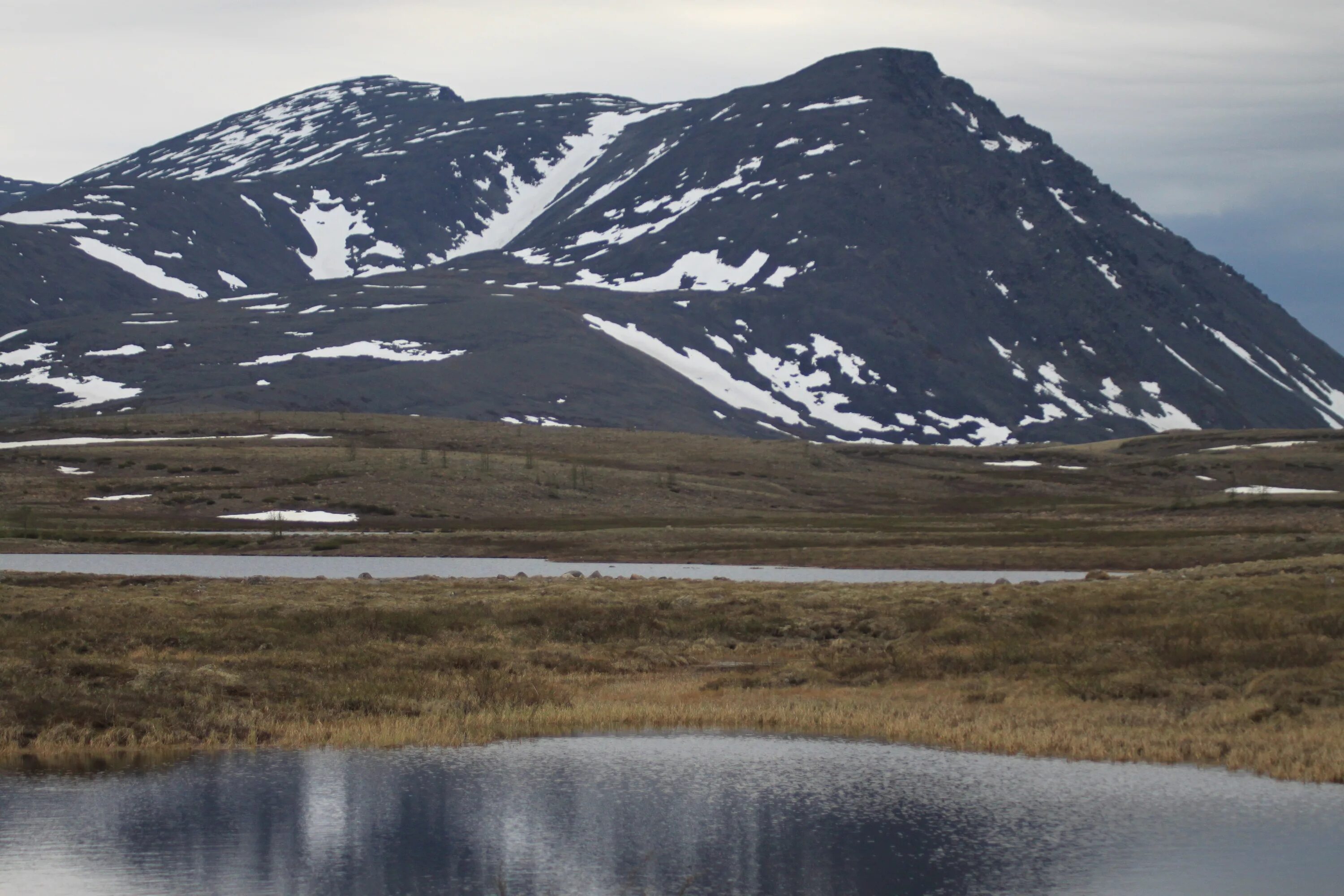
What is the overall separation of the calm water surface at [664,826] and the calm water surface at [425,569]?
35708 mm

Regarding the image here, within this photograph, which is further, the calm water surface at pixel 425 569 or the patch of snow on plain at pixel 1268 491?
the patch of snow on plain at pixel 1268 491

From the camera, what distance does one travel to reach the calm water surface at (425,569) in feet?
227

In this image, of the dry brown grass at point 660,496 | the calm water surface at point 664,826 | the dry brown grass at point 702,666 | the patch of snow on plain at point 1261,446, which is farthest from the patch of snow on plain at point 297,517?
the patch of snow on plain at point 1261,446

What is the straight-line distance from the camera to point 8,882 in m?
21.5

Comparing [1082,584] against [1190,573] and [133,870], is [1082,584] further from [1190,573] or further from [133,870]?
[133,870]

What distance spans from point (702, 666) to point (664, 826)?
1580 centimetres

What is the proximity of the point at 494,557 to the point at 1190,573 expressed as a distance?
4199cm

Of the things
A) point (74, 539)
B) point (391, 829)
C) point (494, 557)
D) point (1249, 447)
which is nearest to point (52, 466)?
point (74, 539)

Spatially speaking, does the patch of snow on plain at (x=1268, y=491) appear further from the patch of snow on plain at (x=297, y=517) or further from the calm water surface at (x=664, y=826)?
the calm water surface at (x=664, y=826)

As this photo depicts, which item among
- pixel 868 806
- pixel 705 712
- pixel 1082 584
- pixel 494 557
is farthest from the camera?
pixel 494 557

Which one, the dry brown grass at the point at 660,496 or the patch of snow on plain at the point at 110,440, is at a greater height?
the patch of snow on plain at the point at 110,440

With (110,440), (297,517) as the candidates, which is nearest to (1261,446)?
(297,517)

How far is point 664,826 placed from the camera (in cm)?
2533

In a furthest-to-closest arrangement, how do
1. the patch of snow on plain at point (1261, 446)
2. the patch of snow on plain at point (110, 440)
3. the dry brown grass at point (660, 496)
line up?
1. the patch of snow on plain at point (1261, 446)
2. the patch of snow on plain at point (110, 440)
3. the dry brown grass at point (660, 496)
